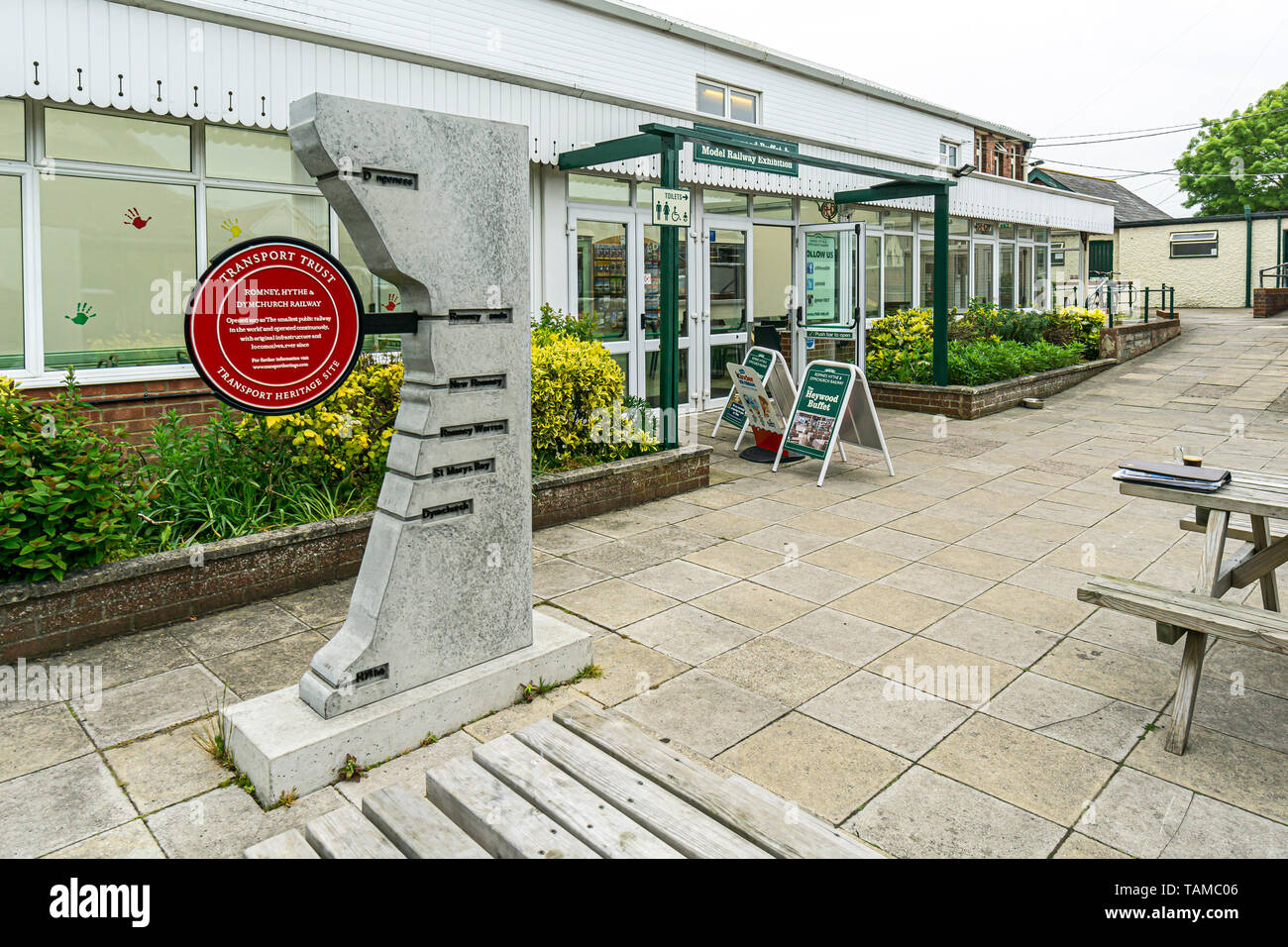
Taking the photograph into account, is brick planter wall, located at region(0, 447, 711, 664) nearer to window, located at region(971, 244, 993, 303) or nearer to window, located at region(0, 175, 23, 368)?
window, located at region(0, 175, 23, 368)

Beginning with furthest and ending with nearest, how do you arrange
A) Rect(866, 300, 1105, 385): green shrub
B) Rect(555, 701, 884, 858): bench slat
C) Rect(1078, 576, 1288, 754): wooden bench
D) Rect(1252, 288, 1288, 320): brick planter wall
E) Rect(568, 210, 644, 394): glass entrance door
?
Rect(1252, 288, 1288, 320): brick planter wall → Rect(866, 300, 1105, 385): green shrub → Rect(568, 210, 644, 394): glass entrance door → Rect(1078, 576, 1288, 754): wooden bench → Rect(555, 701, 884, 858): bench slat

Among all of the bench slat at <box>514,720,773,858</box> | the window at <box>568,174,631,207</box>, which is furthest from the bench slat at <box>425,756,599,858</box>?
the window at <box>568,174,631,207</box>

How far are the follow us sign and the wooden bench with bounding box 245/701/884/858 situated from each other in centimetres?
565

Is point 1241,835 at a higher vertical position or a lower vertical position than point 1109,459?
lower

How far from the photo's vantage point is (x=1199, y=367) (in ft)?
52.4

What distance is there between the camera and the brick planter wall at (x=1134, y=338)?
A: 53.7ft

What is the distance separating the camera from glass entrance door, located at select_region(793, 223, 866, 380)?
1240 cm

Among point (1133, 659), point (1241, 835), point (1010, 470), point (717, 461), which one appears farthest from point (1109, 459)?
point (1241, 835)

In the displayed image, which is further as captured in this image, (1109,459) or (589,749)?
(1109,459)

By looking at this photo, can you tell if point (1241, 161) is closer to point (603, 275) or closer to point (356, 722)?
point (603, 275)

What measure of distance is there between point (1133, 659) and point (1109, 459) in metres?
5.48

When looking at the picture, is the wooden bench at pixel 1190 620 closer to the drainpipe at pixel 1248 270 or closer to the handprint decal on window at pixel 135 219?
the handprint decal on window at pixel 135 219

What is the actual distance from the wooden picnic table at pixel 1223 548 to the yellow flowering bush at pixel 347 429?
4.35 m
